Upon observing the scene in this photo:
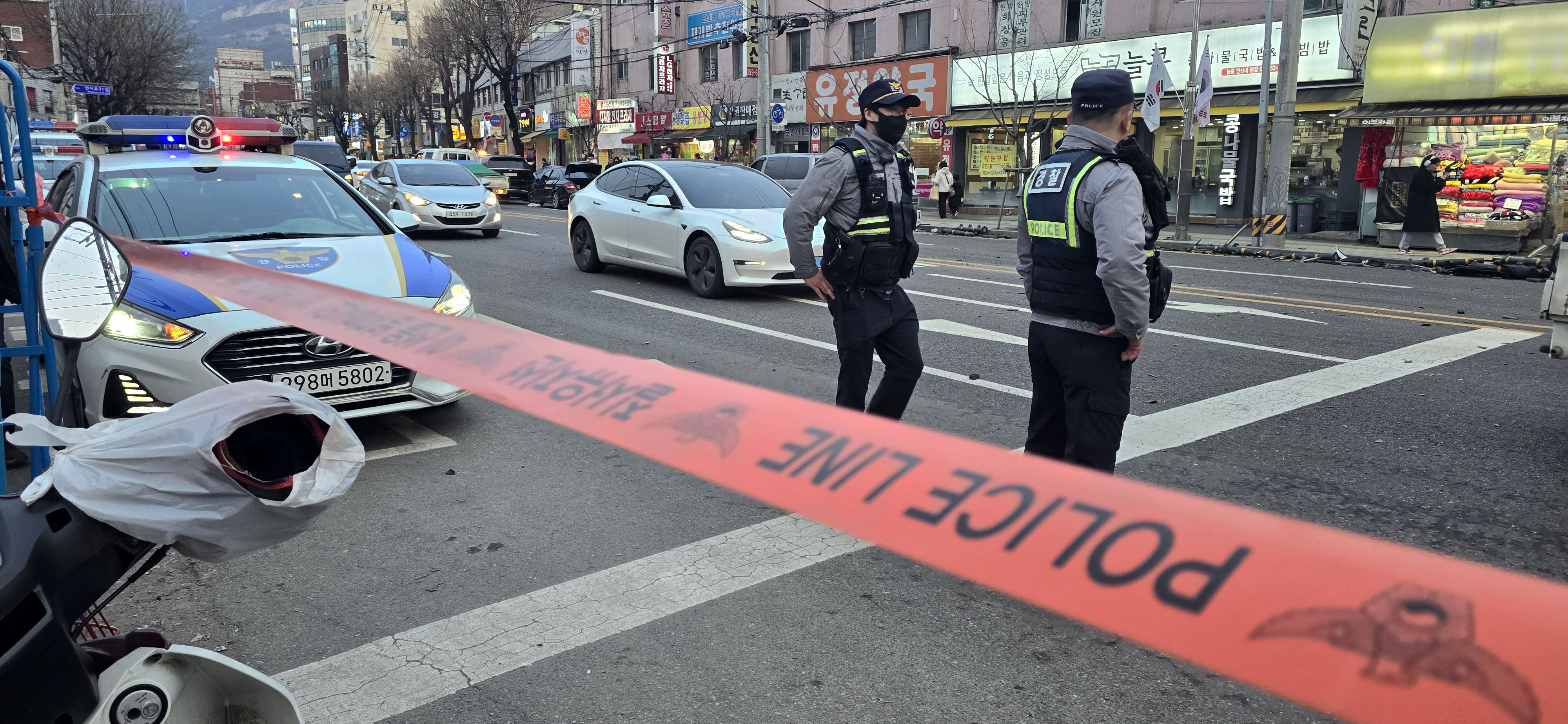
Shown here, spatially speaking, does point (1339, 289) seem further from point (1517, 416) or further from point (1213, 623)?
point (1213, 623)

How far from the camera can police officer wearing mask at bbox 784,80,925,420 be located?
4.54 m

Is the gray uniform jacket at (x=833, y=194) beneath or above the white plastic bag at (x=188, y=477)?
above

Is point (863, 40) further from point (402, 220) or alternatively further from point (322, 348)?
point (322, 348)

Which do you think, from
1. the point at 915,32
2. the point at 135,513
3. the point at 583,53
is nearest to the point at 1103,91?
the point at 135,513

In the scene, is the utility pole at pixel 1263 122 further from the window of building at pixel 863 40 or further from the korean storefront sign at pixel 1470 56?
the window of building at pixel 863 40

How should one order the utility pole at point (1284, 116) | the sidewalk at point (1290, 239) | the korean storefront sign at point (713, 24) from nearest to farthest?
the sidewalk at point (1290, 239), the utility pole at point (1284, 116), the korean storefront sign at point (713, 24)

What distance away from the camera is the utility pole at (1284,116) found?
57.3 ft

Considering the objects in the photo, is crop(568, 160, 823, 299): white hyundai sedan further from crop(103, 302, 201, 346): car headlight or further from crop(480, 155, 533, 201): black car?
crop(480, 155, 533, 201): black car

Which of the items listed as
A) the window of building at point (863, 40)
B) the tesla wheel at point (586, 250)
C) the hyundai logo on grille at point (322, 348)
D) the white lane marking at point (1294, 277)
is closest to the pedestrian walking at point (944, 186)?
the window of building at point (863, 40)

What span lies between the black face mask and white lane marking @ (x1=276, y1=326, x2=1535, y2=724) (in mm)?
1743

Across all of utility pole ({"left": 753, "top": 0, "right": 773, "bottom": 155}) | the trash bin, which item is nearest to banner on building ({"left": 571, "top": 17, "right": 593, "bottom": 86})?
utility pole ({"left": 753, "top": 0, "right": 773, "bottom": 155})

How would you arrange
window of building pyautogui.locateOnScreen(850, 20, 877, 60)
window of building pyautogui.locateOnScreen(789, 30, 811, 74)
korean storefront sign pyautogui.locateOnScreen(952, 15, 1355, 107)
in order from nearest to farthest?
korean storefront sign pyautogui.locateOnScreen(952, 15, 1355, 107) → window of building pyautogui.locateOnScreen(850, 20, 877, 60) → window of building pyautogui.locateOnScreen(789, 30, 811, 74)

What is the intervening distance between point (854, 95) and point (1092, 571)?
3180cm

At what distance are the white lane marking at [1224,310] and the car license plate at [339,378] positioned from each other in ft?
24.2
